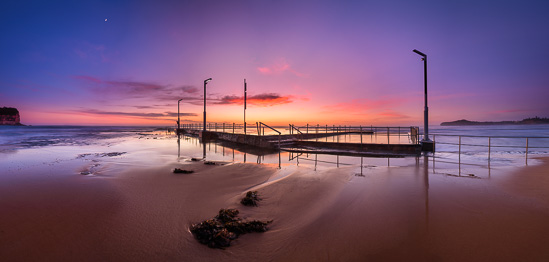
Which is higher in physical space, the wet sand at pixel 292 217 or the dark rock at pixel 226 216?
the dark rock at pixel 226 216

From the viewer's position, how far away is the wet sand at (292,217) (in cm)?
267

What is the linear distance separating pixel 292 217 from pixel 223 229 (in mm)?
1196

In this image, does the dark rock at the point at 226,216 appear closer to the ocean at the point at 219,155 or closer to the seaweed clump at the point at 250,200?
the seaweed clump at the point at 250,200

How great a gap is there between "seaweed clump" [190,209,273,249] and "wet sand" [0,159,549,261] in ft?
0.36

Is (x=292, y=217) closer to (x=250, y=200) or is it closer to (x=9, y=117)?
(x=250, y=200)

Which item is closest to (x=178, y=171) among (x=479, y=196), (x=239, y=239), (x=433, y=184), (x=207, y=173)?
(x=207, y=173)

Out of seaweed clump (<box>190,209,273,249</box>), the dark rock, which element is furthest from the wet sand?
the dark rock

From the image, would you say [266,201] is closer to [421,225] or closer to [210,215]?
[210,215]

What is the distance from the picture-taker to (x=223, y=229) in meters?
3.07

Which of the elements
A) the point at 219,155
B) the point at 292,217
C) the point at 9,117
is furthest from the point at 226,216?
the point at 9,117

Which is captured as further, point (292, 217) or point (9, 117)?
point (9, 117)

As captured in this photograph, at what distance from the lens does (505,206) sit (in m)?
4.04

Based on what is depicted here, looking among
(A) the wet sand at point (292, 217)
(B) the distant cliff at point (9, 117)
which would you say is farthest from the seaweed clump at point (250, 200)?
(B) the distant cliff at point (9, 117)

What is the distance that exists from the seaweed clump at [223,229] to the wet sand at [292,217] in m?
0.11
